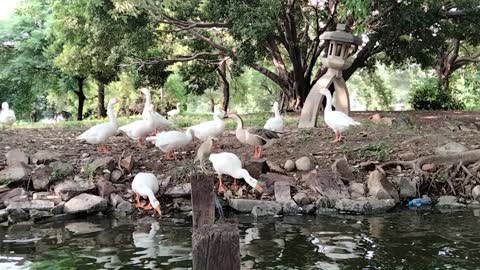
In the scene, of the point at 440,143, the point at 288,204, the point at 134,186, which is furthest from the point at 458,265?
the point at 440,143

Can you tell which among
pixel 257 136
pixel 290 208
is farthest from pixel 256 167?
pixel 290 208

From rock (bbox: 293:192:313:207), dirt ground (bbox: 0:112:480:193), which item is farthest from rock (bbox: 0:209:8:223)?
rock (bbox: 293:192:313:207)

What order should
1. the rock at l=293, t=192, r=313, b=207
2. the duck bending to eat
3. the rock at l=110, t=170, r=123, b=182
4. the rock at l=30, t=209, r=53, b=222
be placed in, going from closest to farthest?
1. the rock at l=30, t=209, r=53, b=222
2. the rock at l=293, t=192, r=313, b=207
3. the rock at l=110, t=170, r=123, b=182
4. the duck bending to eat

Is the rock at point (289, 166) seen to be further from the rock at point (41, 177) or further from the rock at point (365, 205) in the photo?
the rock at point (41, 177)

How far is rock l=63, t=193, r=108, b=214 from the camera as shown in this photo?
27.3 feet

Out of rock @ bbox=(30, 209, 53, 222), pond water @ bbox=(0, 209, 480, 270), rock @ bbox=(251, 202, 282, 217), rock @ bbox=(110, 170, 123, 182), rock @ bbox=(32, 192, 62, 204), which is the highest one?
rock @ bbox=(110, 170, 123, 182)

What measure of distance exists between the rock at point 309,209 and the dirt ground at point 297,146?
1.45 metres

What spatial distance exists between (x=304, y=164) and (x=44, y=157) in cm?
473

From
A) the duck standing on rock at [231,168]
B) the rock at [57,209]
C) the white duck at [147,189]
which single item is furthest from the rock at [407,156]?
the rock at [57,209]

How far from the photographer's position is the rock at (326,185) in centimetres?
893

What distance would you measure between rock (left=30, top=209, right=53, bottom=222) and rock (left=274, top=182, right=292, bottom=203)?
3.54 m

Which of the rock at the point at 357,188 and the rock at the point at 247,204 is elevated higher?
the rock at the point at 357,188

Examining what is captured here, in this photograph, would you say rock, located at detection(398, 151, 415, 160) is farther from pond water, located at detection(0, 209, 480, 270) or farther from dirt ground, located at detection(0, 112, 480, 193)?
pond water, located at detection(0, 209, 480, 270)

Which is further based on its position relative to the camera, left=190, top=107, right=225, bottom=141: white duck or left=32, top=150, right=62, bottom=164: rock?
left=190, top=107, right=225, bottom=141: white duck
